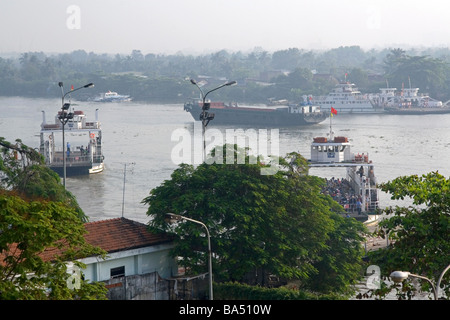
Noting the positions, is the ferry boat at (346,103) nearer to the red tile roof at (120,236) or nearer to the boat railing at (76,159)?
the boat railing at (76,159)

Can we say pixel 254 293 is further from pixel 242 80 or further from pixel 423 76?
pixel 242 80

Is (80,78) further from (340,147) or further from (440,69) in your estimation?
(340,147)

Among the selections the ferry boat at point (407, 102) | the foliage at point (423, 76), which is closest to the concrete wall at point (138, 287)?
the ferry boat at point (407, 102)

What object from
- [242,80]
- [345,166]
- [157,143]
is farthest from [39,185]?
[242,80]

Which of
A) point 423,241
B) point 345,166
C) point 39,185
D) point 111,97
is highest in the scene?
point 111,97

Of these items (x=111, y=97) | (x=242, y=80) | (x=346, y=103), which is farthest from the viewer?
(x=242, y=80)
